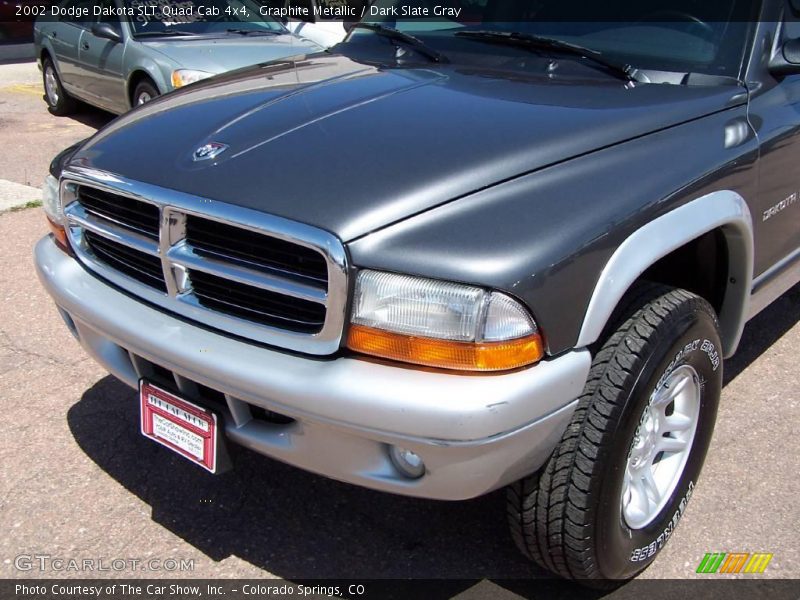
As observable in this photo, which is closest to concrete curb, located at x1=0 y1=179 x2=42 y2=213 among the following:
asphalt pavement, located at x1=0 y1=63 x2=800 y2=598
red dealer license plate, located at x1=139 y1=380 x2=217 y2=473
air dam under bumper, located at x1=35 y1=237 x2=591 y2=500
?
asphalt pavement, located at x1=0 y1=63 x2=800 y2=598

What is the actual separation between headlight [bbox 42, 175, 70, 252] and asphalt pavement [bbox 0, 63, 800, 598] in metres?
0.84

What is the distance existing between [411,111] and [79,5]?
23.9ft

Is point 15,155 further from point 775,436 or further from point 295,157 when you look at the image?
point 775,436

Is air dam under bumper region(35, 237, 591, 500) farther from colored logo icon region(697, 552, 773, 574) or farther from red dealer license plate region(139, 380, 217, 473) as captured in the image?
colored logo icon region(697, 552, 773, 574)

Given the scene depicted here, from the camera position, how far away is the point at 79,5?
329 inches

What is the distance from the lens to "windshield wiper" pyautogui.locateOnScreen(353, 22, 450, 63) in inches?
119

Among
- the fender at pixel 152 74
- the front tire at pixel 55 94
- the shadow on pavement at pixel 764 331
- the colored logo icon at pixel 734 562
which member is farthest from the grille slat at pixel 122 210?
the front tire at pixel 55 94

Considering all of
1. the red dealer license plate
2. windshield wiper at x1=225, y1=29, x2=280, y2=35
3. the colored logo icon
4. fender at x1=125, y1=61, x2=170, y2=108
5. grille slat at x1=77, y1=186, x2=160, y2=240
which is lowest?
the colored logo icon

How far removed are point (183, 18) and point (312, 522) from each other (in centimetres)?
598

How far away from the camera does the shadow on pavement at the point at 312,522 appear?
248 centimetres

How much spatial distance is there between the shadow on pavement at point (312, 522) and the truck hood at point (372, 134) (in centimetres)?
80

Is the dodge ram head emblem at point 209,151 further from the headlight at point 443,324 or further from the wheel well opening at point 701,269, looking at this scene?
the wheel well opening at point 701,269

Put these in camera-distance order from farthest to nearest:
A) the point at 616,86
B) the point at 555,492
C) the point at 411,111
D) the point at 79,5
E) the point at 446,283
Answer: the point at 79,5
the point at 616,86
the point at 411,111
the point at 555,492
the point at 446,283

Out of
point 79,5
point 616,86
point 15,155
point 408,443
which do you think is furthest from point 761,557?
point 79,5
